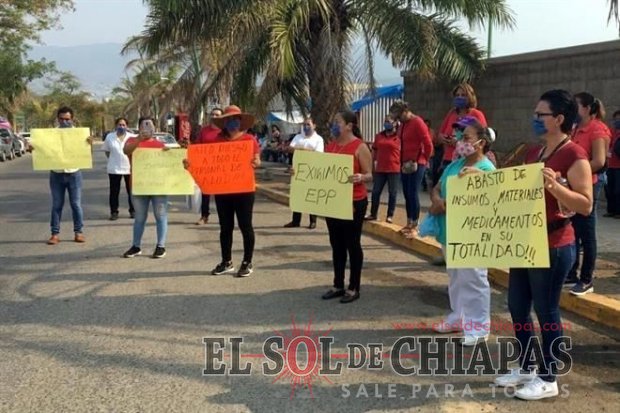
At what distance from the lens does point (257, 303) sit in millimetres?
5727

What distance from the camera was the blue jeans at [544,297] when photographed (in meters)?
3.55

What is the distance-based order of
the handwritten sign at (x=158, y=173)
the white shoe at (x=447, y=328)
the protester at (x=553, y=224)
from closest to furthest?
the protester at (x=553, y=224)
the white shoe at (x=447, y=328)
the handwritten sign at (x=158, y=173)

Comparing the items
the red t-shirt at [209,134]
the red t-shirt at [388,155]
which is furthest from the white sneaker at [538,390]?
the red t-shirt at [388,155]

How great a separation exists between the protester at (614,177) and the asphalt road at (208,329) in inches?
158

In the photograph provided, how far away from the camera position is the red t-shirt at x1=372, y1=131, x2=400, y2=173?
905cm

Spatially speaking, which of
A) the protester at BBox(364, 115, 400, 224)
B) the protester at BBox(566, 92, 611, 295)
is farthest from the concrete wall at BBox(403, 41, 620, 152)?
the protester at BBox(566, 92, 611, 295)

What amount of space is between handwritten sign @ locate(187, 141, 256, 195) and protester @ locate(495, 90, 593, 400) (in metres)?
3.40

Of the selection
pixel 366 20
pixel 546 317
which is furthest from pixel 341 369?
pixel 366 20

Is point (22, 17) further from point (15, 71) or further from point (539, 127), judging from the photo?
point (539, 127)

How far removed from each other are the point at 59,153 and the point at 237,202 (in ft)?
10.5

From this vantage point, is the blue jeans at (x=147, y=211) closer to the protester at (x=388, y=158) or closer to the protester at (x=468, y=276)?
the protester at (x=388, y=158)

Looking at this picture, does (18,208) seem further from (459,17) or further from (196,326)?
(459,17)

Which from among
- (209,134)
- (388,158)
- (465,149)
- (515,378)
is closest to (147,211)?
(209,134)

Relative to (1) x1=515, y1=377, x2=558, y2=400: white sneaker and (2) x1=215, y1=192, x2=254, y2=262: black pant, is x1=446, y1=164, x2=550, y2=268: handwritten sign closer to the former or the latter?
(1) x1=515, y1=377, x2=558, y2=400: white sneaker
